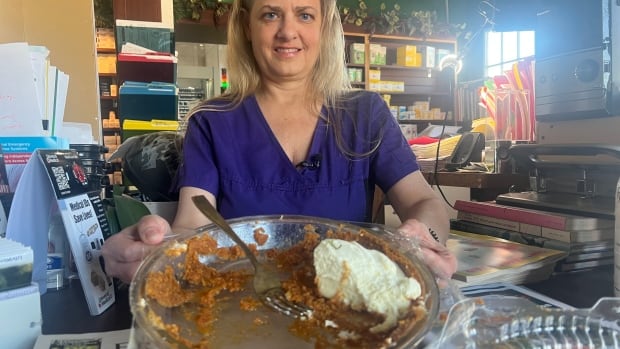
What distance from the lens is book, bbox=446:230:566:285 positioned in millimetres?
750

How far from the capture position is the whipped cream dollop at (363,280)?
51 centimetres

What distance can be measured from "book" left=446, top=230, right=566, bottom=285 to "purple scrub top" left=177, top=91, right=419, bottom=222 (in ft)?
0.87

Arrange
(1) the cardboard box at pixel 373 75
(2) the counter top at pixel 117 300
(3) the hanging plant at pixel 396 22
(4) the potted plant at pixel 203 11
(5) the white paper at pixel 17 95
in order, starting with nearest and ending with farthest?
(2) the counter top at pixel 117 300 → (5) the white paper at pixel 17 95 → (4) the potted plant at pixel 203 11 → (3) the hanging plant at pixel 396 22 → (1) the cardboard box at pixel 373 75

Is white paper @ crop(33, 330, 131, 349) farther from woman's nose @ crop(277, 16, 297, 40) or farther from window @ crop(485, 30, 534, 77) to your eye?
window @ crop(485, 30, 534, 77)

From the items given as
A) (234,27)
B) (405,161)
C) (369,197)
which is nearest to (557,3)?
(405,161)

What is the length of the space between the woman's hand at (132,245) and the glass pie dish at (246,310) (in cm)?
4

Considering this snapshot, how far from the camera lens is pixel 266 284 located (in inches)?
24.0

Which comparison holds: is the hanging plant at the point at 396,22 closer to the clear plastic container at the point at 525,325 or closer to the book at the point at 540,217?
the book at the point at 540,217

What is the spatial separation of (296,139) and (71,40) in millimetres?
2692

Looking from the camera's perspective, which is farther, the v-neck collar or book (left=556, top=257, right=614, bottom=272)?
the v-neck collar

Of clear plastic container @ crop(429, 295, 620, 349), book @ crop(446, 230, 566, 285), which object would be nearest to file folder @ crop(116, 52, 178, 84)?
book @ crop(446, 230, 566, 285)

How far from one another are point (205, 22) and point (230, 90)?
4379 mm

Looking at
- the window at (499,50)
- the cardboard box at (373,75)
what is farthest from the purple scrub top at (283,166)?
the window at (499,50)

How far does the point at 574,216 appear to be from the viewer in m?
0.92
